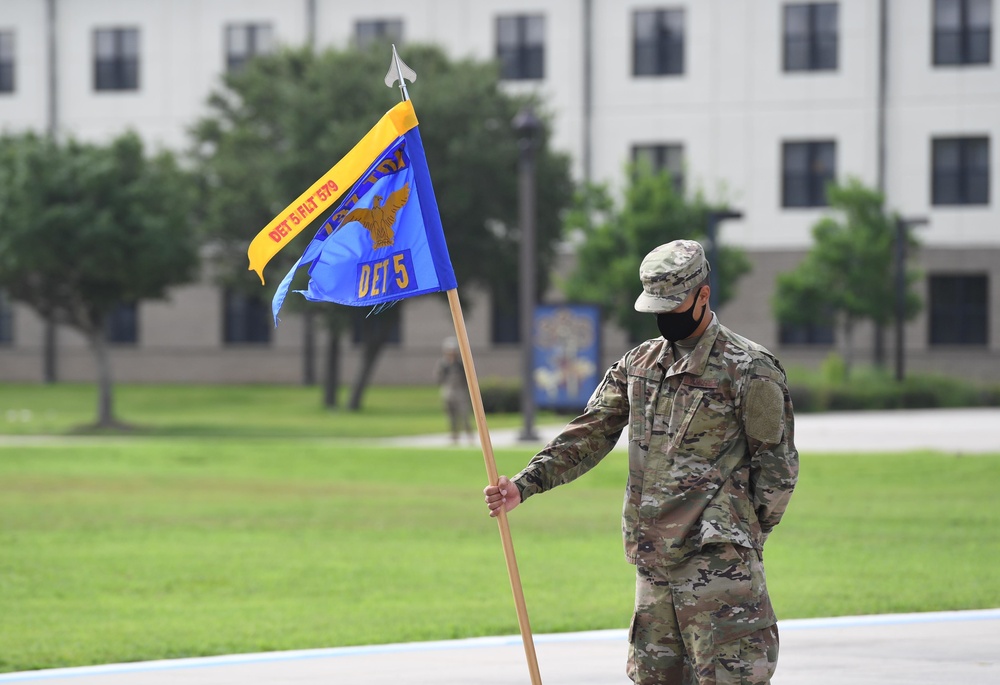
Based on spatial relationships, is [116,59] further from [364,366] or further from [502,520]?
[502,520]

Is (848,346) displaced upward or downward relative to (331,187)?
downward

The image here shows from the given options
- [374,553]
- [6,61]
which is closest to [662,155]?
[6,61]

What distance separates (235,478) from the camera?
2012 centimetres

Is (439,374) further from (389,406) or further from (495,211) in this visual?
(389,406)

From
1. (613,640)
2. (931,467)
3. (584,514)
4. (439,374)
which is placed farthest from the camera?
(439,374)

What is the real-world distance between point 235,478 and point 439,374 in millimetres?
6491

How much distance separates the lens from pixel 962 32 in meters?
45.8

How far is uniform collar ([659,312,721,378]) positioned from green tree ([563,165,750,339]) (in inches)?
A: 1254

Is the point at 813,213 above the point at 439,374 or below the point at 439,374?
above

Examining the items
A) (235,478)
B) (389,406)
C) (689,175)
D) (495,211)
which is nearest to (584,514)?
(235,478)

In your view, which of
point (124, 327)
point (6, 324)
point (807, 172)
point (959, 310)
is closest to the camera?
point (959, 310)

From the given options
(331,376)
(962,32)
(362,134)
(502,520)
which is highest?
(962,32)

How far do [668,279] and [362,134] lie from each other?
1295 inches

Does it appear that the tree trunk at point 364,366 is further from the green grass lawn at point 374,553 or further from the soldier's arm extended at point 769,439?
the soldier's arm extended at point 769,439
